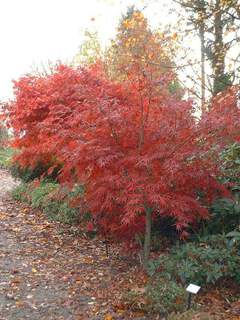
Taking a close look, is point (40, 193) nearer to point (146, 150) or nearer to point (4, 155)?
point (146, 150)

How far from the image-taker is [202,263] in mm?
5527

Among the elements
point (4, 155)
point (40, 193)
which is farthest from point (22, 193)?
point (4, 155)

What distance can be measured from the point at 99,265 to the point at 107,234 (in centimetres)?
102

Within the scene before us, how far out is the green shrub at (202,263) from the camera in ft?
17.7

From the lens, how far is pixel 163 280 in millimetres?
5387

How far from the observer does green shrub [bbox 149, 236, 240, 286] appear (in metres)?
5.40

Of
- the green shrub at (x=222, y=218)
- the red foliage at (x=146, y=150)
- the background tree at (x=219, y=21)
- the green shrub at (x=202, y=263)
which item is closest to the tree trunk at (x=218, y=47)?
the background tree at (x=219, y=21)

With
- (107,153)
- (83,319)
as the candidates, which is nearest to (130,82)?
(107,153)

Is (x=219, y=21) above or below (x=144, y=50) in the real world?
above

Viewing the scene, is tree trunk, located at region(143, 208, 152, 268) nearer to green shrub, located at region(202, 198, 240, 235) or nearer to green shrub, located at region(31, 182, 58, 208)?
green shrub, located at region(202, 198, 240, 235)

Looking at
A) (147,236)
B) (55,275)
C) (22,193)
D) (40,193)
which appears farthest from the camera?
(22,193)

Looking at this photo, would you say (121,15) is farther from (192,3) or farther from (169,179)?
(169,179)

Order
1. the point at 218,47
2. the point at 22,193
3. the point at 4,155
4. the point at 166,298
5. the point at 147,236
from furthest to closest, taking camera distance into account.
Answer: the point at 4,155
the point at 22,193
the point at 218,47
the point at 147,236
the point at 166,298

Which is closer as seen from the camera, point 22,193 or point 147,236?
point 147,236
